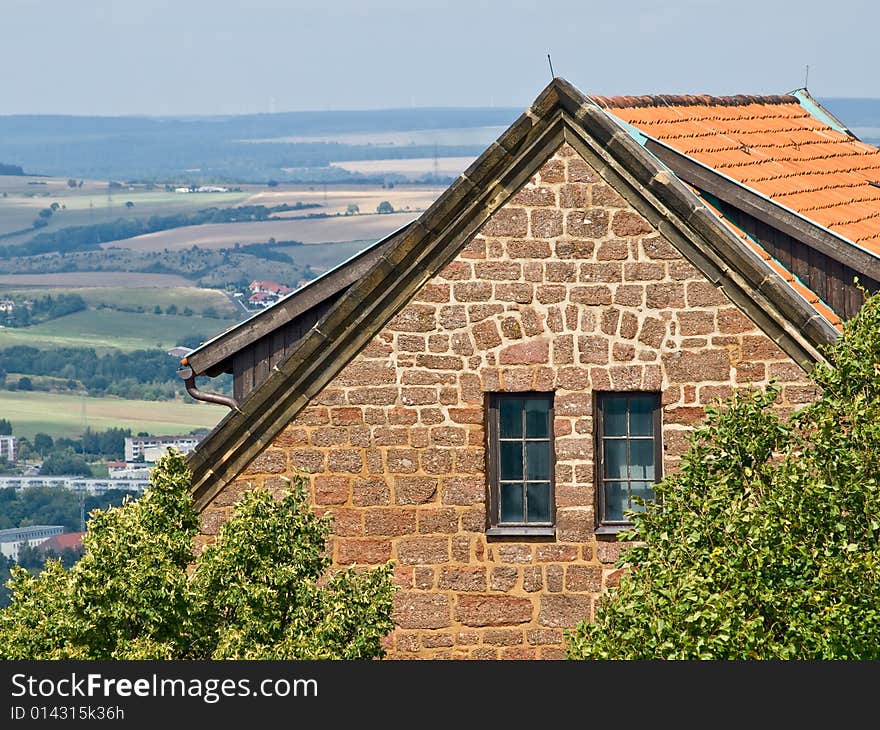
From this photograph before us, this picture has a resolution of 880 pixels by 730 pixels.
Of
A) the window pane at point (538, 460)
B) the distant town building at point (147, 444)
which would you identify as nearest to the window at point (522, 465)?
the window pane at point (538, 460)

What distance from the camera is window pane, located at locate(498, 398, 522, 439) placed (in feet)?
58.9

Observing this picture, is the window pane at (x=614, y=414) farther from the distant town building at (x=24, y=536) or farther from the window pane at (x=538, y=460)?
the distant town building at (x=24, y=536)

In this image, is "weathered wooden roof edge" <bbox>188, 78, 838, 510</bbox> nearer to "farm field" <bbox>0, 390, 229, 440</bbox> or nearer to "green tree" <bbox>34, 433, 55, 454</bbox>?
"farm field" <bbox>0, 390, 229, 440</bbox>

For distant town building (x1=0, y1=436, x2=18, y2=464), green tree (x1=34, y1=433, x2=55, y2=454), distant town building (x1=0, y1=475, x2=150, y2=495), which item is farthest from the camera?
distant town building (x1=0, y1=436, x2=18, y2=464)

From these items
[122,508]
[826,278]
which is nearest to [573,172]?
[826,278]

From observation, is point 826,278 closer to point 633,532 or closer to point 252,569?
point 633,532

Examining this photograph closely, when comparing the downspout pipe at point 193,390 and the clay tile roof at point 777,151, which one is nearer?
the clay tile roof at point 777,151

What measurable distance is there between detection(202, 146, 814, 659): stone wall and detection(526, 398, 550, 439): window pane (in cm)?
13

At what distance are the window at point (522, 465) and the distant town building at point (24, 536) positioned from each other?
8152cm

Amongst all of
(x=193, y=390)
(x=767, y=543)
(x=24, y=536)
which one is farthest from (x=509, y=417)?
(x=24, y=536)

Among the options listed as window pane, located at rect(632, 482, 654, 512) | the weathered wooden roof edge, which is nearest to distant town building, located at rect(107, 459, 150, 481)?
the weathered wooden roof edge

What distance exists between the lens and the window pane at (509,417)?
17.9m

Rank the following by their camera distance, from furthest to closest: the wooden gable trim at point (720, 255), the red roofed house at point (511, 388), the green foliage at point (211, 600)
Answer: the red roofed house at point (511, 388), the wooden gable trim at point (720, 255), the green foliage at point (211, 600)

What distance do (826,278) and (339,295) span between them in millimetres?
4950
